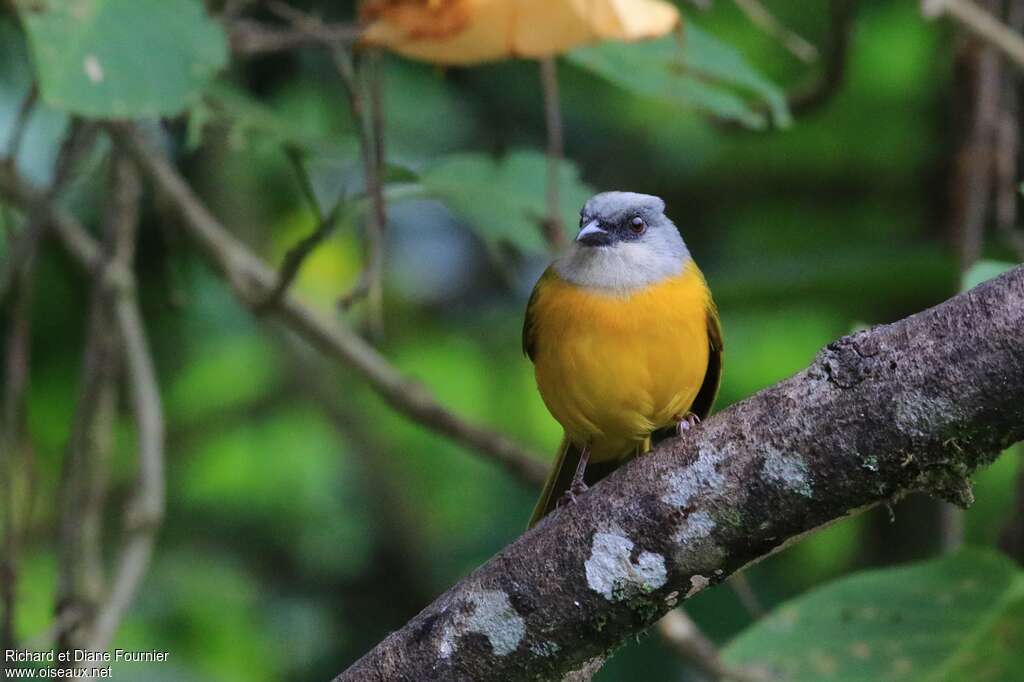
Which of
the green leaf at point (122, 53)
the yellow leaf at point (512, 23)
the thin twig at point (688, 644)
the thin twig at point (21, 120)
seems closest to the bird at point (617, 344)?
the thin twig at point (688, 644)

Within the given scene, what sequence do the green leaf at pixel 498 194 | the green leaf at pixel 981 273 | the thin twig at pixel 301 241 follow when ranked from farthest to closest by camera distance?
1. the green leaf at pixel 498 194
2. the thin twig at pixel 301 241
3. the green leaf at pixel 981 273

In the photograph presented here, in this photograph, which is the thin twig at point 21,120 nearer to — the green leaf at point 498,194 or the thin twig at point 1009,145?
the green leaf at point 498,194

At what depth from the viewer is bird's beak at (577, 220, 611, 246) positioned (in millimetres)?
3598

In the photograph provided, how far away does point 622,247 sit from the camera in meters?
3.59

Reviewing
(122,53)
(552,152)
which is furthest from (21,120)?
(552,152)

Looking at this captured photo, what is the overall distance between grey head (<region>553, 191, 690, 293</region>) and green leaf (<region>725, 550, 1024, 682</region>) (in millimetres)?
1013

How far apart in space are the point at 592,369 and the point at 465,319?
259cm

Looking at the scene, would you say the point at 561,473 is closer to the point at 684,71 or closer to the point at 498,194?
the point at 498,194

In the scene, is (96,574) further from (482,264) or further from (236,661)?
(482,264)

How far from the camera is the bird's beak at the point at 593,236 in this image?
360 centimetres

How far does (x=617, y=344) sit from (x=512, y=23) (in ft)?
2.76

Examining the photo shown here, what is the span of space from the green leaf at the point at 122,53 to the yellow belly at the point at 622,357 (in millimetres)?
1096

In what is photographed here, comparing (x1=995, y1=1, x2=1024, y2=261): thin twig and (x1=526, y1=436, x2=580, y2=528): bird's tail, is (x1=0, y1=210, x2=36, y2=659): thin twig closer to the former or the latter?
(x1=526, y1=436, x2=580, y2=528): bird's tail

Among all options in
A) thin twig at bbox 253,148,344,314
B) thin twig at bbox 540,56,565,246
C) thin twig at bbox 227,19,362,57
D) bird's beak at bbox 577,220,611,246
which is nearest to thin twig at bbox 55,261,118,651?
thin twig at bbox 253,148,344,314
